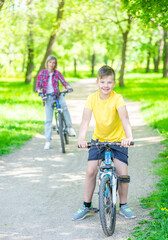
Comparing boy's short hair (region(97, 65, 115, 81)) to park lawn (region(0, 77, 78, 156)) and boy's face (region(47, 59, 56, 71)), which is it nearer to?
boy's face (region(47, 59, 56, 71))

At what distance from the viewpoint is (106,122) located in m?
3.88

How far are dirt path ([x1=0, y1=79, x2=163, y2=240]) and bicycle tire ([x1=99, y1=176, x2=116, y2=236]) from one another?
0.48 ft

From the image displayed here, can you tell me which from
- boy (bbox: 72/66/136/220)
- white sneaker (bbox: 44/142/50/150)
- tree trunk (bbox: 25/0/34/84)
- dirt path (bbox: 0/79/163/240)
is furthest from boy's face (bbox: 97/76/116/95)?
tree trunk (bbox: 25/0/34/84)

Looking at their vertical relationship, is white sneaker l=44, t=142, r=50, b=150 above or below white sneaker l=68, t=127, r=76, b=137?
below

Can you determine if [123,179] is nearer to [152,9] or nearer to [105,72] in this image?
[105,72]

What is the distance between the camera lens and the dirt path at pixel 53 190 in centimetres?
394

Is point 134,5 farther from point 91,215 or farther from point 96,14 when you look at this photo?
point 96,14

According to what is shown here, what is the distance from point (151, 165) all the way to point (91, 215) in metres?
2.46

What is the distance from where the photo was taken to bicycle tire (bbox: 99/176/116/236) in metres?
3.58

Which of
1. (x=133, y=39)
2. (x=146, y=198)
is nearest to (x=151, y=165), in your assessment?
(x=146, y=198)

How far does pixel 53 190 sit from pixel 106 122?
1918 mm

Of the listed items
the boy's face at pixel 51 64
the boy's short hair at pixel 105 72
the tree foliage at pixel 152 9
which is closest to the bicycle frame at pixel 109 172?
the boy's short hair at pixel 105 72

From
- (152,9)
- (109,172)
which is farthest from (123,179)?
(152,9)

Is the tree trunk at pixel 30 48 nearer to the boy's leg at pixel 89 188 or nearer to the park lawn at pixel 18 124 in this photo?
the park lawn at pixel 18 124
